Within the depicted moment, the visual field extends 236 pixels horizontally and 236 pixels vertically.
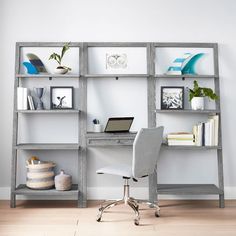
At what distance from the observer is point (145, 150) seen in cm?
306

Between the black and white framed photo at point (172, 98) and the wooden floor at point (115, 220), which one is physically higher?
the black and white framed photo at point (172, 98)

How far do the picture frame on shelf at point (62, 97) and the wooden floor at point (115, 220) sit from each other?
3.80 feet

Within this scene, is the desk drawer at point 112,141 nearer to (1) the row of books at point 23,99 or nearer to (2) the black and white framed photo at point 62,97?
(2) the black and white framed photo at point 62,97

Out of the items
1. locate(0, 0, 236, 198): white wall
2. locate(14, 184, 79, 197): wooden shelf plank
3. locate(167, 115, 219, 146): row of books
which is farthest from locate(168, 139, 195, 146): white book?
locate(14, 184, 79, 197): wooden shelf plank

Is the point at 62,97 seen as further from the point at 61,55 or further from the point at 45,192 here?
the point at 45,192

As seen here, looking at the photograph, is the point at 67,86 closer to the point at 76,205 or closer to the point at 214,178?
the point at 76,205

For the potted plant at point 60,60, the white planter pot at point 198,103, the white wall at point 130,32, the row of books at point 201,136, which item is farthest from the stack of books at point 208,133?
the potted plant at point 60,60

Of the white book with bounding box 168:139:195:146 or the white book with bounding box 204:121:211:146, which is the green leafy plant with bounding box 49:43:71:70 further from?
the white book with bounding box 204:121:211:146

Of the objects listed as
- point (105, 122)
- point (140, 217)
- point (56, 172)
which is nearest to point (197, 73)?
point (105, 122)

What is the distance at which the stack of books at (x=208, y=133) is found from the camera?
11.6 ft

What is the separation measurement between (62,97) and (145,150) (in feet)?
4.23

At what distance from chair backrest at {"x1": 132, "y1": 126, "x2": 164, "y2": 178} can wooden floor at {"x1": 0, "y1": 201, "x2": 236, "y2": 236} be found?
491 mm

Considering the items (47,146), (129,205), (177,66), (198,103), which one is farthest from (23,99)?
(198,103)

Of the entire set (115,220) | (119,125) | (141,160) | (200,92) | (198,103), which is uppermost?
(200,92)
